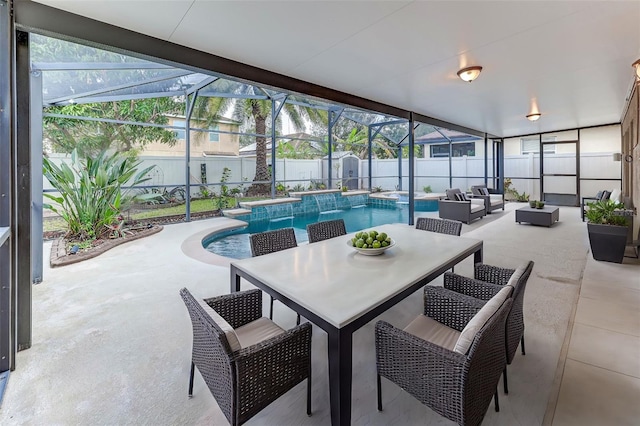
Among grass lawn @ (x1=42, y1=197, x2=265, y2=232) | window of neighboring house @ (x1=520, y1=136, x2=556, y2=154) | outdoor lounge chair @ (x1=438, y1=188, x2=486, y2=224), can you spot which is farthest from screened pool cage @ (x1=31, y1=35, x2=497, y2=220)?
outdoor lounge chair @ (x1=438, y1=188, x2=486, y2=224)

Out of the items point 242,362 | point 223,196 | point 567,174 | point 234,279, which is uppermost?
point 567,174

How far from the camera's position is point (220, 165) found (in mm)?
9383

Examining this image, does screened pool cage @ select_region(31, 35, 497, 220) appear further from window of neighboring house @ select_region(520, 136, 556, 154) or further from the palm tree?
window of neighboring house @ select_region(520, 136, 556, 154)

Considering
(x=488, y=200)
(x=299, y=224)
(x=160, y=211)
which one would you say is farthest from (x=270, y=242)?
(x=488, y=200)

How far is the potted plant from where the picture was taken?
169 inches

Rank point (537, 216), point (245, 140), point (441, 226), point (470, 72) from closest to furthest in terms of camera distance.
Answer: point (441, 226) < point (470, 72) < point (537, 216) < point (245, 140)

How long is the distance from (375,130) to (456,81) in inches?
326

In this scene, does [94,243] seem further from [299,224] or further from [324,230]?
[299,224]

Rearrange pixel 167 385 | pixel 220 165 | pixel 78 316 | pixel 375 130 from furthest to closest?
1. pixel 375 130
2. pixel 220 165
3. pixel 78 316
4. pixel 167 385

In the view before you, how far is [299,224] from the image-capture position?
883 cm

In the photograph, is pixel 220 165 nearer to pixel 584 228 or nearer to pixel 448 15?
pixel 448 15

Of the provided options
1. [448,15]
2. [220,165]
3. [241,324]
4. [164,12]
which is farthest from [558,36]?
[220,165]

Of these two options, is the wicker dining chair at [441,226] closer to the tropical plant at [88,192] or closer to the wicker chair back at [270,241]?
the wicker chair back at [270,241]

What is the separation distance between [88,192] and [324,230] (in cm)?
446
